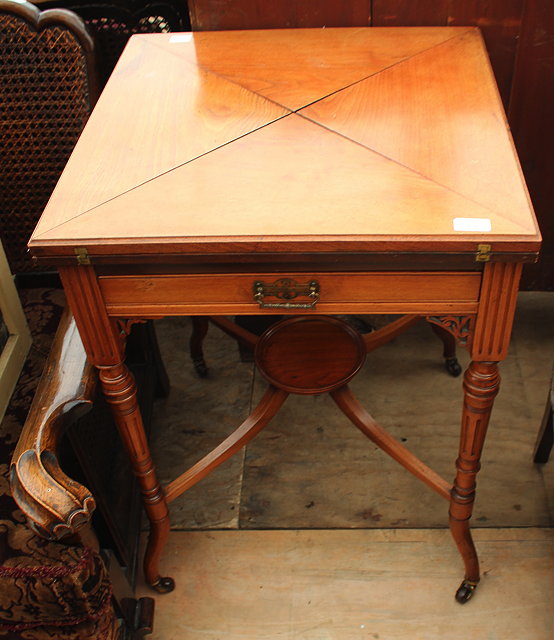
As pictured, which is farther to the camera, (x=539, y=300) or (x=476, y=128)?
(x=539, y=300)

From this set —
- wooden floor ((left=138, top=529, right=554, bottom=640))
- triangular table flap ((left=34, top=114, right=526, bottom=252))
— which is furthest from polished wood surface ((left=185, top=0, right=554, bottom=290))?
wooden floor ((left=138, top=529, right=554, bottom=640))

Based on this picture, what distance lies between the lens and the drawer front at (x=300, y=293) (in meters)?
1.16

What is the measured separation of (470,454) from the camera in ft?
4.57

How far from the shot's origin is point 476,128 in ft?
4.17

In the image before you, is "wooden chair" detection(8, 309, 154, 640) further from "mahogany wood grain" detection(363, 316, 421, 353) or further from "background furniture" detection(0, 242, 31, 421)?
"mahogany wood grain" detection(363, 316, 421, 353)

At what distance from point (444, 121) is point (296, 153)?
0.28 m

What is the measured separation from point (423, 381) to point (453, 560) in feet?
1.77

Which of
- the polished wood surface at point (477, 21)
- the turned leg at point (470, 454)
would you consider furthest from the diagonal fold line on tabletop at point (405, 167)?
the polished wood surface at point (477, 21)

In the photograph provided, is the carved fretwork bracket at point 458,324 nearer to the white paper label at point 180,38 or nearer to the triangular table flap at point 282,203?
the triangular table flap at point 282,203

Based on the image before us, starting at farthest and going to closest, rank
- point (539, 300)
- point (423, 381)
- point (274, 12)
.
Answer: point (539, 300) → point (423, 381) → point (274, 12)

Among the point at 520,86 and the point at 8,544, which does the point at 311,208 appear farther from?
the point at 520,86

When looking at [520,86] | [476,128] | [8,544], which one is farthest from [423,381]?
[8,544]

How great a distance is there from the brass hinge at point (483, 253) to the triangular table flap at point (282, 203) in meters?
0.02

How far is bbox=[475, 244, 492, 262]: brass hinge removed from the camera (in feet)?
3.51
